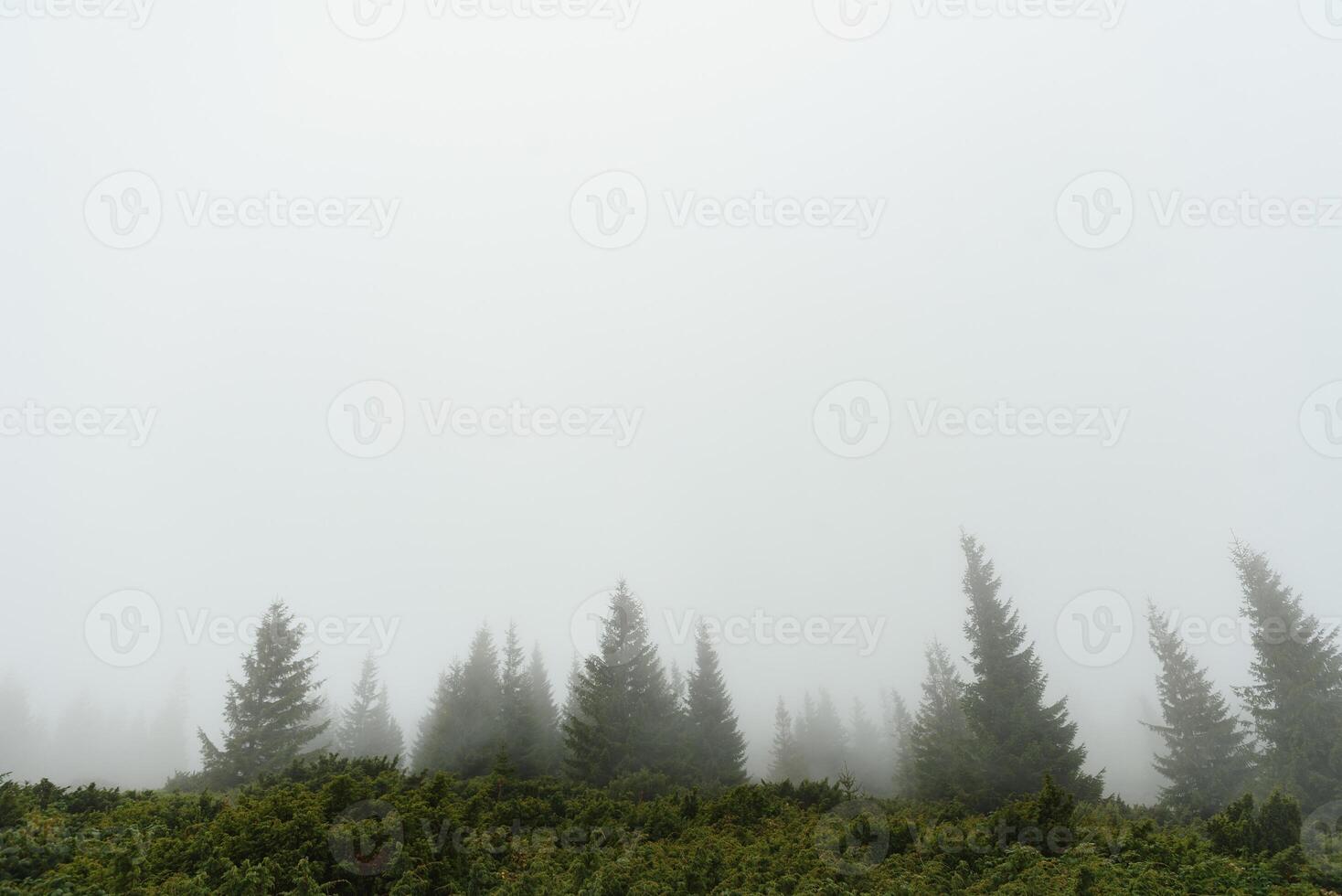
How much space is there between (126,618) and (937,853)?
45.4m

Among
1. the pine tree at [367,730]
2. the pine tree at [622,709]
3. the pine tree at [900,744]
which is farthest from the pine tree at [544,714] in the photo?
the pine tree at [900,744]

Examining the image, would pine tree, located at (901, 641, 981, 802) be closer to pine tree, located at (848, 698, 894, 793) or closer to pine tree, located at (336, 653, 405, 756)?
pine tree, located at (848, 698, 894, 793)

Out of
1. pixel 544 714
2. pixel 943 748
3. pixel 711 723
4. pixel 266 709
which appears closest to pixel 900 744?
pixel 711 723

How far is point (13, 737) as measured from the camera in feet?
242

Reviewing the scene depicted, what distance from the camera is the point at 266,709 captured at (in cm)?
2472

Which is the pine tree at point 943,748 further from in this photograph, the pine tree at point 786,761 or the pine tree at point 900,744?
the pine tree at point 786,761

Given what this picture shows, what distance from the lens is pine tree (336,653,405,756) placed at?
41281mm

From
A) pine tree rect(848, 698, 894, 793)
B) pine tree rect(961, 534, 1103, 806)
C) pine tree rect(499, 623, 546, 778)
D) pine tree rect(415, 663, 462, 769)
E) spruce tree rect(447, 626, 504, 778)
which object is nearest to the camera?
pine tree rect(961, 534, 1103, 806)

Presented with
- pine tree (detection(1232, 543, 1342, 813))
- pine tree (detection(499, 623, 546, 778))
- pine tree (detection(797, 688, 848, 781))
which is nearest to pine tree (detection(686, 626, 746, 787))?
pine tree (detection(499, 623, 546, 778))

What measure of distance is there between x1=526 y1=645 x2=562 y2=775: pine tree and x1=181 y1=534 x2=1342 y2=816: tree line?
202mm

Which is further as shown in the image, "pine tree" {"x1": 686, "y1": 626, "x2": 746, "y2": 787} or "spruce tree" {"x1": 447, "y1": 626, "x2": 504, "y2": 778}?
"pine tree" {"x1": 686, "y1": 626, "x2": 746, "y2": 787}

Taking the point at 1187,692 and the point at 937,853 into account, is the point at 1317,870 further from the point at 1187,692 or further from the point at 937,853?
the point at 1187,692

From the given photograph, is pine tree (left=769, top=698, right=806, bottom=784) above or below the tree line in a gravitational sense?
below

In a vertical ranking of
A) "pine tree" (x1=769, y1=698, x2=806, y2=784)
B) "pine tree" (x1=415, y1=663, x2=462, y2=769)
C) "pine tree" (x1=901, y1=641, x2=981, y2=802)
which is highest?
"pine tree" (x1=415, y1=663, x2=462, y2=769)
